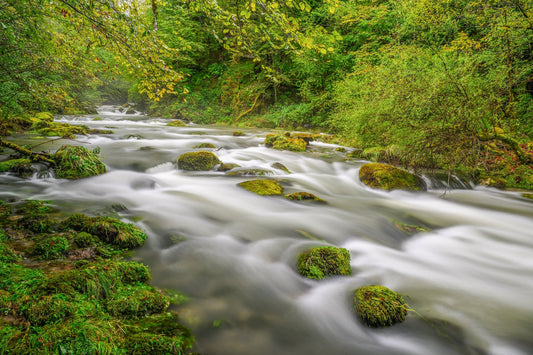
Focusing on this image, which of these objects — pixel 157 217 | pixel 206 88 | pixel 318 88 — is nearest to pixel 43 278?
pixel 157 217

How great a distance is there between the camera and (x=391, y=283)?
9.61 ft

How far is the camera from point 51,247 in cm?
250

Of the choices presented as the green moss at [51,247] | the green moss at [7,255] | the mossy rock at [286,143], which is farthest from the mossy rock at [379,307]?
the mossy rock at [286,143]

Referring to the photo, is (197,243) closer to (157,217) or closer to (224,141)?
(157,217)

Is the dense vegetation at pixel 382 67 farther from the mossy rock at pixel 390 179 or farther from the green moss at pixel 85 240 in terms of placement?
the green moss at pixel 85 240

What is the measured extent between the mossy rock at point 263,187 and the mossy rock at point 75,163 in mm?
3080

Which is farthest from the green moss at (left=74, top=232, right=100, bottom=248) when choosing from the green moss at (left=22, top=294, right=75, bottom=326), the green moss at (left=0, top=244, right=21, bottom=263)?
the green moss at (left=22, top=294, right=75, bottom=326)

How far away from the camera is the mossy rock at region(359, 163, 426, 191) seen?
606cm

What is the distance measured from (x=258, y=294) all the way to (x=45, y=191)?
13.6 ft

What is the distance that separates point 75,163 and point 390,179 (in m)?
6.77

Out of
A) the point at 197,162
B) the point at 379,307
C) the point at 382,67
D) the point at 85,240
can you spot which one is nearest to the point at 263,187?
the point at 197,162

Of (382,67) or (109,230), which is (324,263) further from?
(382,67)

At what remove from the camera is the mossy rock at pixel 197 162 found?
7.00 meters

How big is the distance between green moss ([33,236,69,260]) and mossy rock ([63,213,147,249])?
0.32 metres
